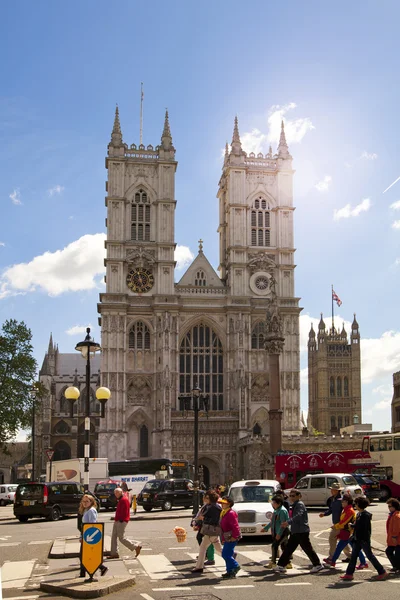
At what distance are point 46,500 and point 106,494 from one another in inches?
270

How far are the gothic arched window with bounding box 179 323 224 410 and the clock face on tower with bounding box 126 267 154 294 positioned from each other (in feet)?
17.6

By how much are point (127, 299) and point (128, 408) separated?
910cm

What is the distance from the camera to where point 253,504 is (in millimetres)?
19141

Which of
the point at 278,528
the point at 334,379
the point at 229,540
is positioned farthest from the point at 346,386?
the point at 229,540

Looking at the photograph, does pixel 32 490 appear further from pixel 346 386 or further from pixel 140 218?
pixel 346 386

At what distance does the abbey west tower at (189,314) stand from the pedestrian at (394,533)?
50.2 metres

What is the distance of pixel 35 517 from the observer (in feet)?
102

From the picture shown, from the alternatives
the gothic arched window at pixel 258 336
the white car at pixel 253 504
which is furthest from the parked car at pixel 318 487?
the gothic arched window at pixel 258 336

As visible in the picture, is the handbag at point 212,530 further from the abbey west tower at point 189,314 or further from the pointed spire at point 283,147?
the pointed spire at point 283,147

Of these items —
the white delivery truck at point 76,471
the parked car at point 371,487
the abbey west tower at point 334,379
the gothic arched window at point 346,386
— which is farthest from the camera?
the gothic arched window at point 346,386

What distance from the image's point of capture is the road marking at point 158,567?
13.9 m

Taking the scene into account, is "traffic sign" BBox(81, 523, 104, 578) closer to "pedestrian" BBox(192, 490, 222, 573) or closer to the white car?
"pedestrian" BBox(192, 490, 222, 573)

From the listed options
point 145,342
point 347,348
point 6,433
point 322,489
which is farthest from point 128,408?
point 347,348

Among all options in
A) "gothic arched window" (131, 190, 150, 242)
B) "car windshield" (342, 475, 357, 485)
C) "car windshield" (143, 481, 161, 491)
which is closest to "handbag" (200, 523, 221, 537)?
Result: "car windshield" (342, 475, 357, 485)
